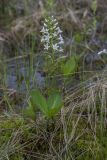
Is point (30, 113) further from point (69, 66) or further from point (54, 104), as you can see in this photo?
point (69, 66)

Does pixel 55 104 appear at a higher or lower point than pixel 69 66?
lower

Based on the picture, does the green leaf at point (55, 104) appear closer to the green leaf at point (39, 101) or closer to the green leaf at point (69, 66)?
the green leaf at point (39, 101)

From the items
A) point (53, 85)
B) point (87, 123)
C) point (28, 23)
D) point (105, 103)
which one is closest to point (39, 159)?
point (87, 123)

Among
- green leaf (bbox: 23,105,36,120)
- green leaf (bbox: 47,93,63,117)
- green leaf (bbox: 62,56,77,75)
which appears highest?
green leaf (bbox: 62,56,77,75)

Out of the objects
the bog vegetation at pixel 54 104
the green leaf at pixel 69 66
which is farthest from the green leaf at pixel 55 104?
the green leaf at pixel 69 66

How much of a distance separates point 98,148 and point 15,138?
441mm

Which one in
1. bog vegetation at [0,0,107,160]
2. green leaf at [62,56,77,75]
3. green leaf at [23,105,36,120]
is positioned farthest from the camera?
green leaf at [62,56,77,75]

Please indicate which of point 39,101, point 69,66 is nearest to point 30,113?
point 39,101

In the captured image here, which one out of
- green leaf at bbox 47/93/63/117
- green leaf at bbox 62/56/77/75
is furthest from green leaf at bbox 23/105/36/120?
green leaf at bbox 62/56/77/75

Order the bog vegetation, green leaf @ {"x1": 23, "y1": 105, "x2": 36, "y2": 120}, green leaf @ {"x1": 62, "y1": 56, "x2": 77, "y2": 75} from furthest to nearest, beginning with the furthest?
green leaf @ {"x1": 62, "y1": 56, "x2": 77, "y2": 75}, green leaf @ {"x1": 23, "y1": 105, "x2": 36, "y2": 120}, the bog vegetation

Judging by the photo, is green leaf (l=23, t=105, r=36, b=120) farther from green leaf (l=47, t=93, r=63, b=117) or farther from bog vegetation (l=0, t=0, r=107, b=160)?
green leaf (l=47, t=93, r=63, b=117)

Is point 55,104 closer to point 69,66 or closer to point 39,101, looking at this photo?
point 39,101

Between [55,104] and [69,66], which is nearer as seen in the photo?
[55,104]

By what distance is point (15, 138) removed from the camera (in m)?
2.21
